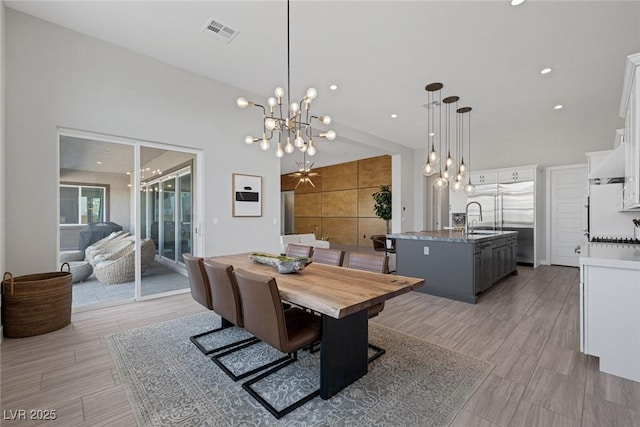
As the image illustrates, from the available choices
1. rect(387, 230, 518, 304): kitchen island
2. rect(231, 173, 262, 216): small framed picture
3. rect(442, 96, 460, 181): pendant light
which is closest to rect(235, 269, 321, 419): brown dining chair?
rect(387, 230, 518, 304): kitchen island

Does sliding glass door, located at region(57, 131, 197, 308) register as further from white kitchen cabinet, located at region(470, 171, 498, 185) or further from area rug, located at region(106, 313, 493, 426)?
white kitchen cabinet, located at region(470, 171, 498, 185)

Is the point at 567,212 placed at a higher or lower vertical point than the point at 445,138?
lower

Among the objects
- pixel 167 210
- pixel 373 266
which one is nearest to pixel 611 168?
pixel 373 266

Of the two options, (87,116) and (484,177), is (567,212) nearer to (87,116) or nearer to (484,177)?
(484,177)

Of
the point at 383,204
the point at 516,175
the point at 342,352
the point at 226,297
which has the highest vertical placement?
the point at 516,175

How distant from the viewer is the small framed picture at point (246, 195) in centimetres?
494

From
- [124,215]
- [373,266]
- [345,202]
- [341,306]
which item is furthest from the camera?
[345,202]

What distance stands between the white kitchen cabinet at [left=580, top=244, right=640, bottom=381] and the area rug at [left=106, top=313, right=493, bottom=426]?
34.2 inches

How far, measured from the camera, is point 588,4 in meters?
2.87

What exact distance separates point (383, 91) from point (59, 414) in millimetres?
5454

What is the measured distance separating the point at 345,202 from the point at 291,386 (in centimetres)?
917

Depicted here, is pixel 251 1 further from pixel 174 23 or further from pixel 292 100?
pixel 292 100

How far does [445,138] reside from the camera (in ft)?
25.1

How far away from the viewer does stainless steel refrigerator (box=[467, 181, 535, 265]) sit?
654cm
